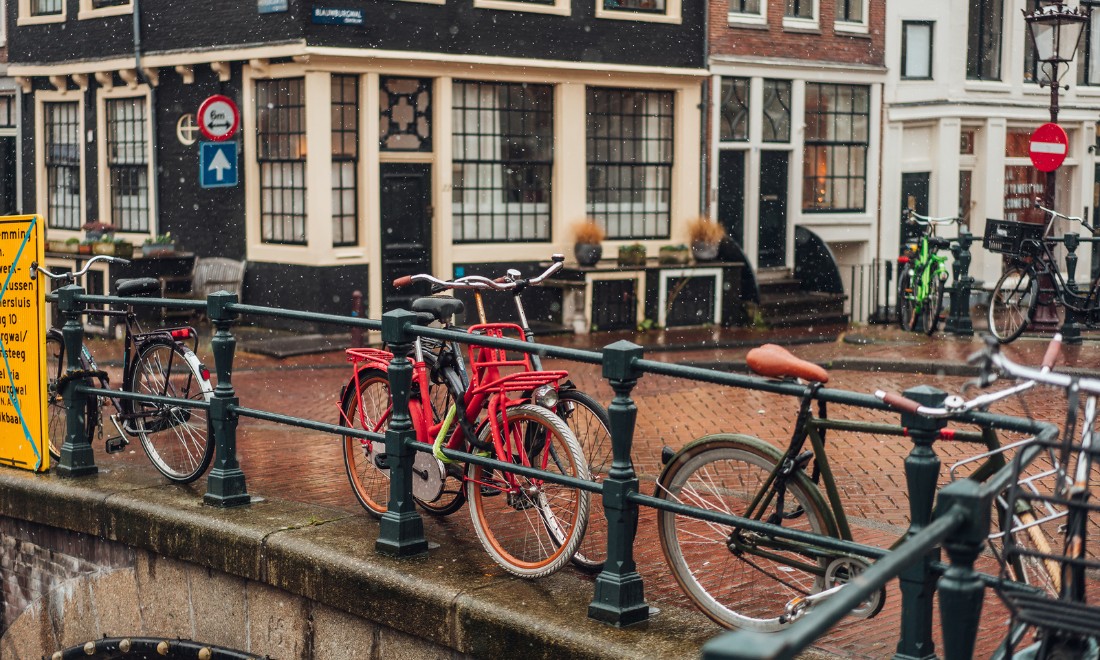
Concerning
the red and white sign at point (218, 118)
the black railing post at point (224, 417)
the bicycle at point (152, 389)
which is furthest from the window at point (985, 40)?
the black railing post at point (224, 417)

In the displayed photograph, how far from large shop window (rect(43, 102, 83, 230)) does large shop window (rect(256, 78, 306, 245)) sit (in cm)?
446

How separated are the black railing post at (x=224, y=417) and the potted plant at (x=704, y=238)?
12882 mm

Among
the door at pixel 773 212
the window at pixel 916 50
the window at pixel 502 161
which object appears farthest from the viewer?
the window at pixel 916 50

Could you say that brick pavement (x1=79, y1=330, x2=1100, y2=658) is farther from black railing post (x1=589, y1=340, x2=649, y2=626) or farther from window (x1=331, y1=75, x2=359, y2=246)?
window (x1=331, y1=75, x2=359, y2=246)

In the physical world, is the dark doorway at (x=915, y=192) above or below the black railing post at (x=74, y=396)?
above

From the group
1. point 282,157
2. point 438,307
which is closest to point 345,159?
point 282,157

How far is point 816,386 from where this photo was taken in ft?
14.2

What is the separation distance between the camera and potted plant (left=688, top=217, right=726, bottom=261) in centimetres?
1883

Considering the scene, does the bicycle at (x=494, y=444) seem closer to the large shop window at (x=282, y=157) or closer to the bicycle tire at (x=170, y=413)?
the bicycle tire at (x=170, y=413)

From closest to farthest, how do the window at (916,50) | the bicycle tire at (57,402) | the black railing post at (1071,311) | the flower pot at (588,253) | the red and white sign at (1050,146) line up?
1. the bicycle tire at (57,402)
2. the black railing post at (1071,311)
3. the red and white sign at (1050,146)
4. the flower pot at (588,253)
5. the window at (916,50)

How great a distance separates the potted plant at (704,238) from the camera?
61.8ft

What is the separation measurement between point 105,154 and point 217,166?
3981mm

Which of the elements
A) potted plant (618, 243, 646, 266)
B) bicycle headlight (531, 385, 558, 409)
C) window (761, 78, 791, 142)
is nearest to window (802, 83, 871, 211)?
window (761, 78, 791, 142)

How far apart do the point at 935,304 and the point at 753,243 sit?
531cm
